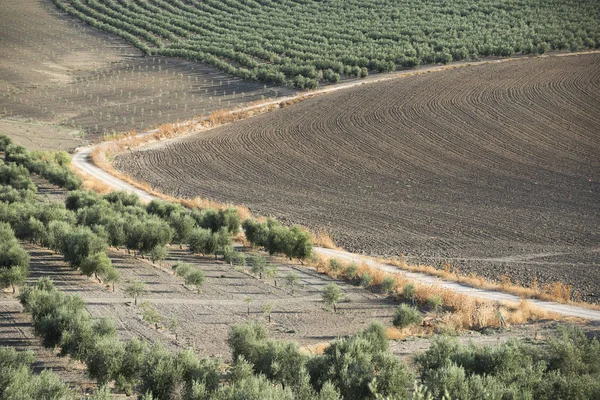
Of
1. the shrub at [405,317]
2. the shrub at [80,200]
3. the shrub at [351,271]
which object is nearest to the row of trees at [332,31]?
the shrub at [80,200]

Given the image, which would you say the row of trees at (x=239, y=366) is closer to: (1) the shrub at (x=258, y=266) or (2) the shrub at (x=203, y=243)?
(1) the shrub at (x=258, y=266)

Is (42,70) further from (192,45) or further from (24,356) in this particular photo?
→ (24,356)

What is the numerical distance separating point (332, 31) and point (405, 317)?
9249 centimetres

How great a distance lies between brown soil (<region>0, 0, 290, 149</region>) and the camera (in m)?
69.2

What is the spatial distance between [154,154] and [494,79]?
125 ft

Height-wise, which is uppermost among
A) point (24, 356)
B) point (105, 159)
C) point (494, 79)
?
point (494, 79)

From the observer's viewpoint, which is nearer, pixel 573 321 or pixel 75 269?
pixel 573 321

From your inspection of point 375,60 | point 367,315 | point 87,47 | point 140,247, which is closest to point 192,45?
point 87,47

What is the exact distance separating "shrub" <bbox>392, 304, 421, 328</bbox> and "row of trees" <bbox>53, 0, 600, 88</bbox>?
59.0m

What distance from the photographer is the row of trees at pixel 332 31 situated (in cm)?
8875

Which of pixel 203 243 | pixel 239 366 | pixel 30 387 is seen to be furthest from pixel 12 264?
pixel 239 366

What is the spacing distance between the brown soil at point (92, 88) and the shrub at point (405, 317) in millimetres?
45487

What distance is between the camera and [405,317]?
22922mm

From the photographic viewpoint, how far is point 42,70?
297ft
